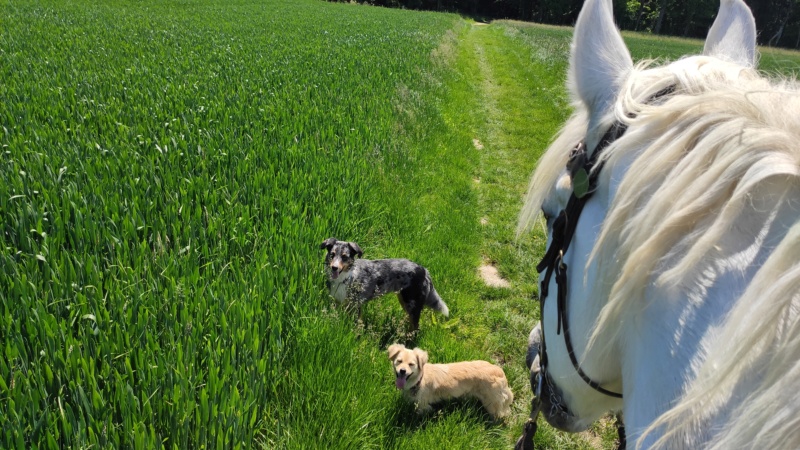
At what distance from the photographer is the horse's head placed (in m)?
1.08

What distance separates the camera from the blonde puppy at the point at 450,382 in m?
2.85

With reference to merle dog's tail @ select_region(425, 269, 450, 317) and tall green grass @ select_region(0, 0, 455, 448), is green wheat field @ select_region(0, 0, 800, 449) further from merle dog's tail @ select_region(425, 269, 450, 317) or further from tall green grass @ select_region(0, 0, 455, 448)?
merle dog's tail @ select_region(425, 269, 450, 317)

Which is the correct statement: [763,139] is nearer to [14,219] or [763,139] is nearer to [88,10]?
[14,219]

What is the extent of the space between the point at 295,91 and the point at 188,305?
5.74 m

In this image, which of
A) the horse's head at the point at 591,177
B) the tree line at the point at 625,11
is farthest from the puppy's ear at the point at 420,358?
the tree line at the point at 625,11

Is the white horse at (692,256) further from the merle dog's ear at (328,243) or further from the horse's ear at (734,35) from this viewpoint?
the merle dog's ear at (328,243)

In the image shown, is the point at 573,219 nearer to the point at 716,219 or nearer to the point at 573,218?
the point at 573,218

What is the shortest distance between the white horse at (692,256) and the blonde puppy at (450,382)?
168 centimetres

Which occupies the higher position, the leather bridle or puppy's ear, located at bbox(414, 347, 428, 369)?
the leather bridle

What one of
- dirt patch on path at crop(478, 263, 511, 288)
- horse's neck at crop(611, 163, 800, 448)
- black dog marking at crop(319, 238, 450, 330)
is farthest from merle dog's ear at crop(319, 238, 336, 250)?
horse's neck at crop(611, 163, 800, 448)

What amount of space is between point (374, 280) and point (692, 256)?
9.54ft

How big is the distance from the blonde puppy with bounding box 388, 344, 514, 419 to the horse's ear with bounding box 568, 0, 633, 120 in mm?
1970

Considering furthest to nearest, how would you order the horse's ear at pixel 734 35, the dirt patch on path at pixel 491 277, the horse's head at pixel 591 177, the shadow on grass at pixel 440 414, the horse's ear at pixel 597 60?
the dirt patch on path at pixel 491 277
the shadow on grass at pixel 440 414
the horse's ear at pixel 734 35
the horse's ear at pixel 597 60
the horse's head at pixel 591 177

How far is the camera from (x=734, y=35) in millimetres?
1516
